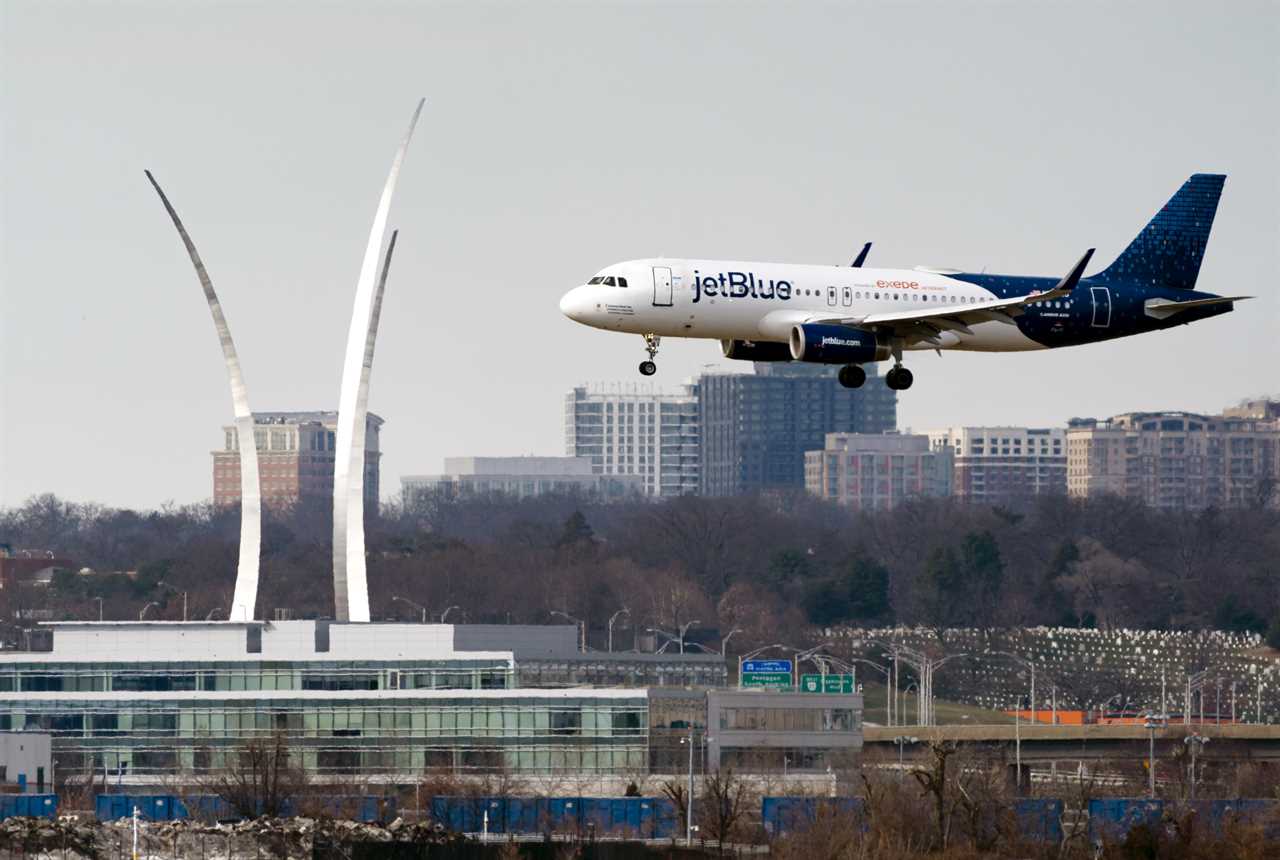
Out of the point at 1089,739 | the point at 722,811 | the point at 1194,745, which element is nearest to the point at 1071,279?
the point at 722,811

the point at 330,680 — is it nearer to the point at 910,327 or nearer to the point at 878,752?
the point at 878,752

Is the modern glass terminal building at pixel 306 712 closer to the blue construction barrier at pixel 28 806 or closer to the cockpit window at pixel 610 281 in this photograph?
the blue construction barrier at pixel 28 806

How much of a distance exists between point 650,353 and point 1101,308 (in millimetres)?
19943

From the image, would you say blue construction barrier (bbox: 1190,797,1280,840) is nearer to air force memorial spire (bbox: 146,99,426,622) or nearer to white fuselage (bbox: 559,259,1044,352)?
white fuselage (bbox: 559,259,1044,352)

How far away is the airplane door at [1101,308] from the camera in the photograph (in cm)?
11669

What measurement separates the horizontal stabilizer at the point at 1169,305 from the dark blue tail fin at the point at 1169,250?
3650 millimetres

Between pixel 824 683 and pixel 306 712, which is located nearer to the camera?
pixel 306 712

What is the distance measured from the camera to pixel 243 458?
613 feet

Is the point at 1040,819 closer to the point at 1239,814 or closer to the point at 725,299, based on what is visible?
the point at 1239,814

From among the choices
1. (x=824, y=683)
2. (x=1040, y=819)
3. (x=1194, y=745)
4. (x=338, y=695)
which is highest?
(x=824, y=683)

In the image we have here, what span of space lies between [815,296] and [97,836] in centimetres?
3325

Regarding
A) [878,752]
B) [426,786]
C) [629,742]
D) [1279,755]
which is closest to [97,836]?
[426,786]

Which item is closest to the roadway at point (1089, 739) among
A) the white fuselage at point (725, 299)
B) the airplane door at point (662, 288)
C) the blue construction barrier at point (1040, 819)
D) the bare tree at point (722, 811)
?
the bare tree at point (722, 811)

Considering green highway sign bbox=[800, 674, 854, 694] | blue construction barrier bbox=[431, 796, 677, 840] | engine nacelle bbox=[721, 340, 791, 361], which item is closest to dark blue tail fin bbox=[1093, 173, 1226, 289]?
engine nacelle bbox=[721, 340, 791, 361]
